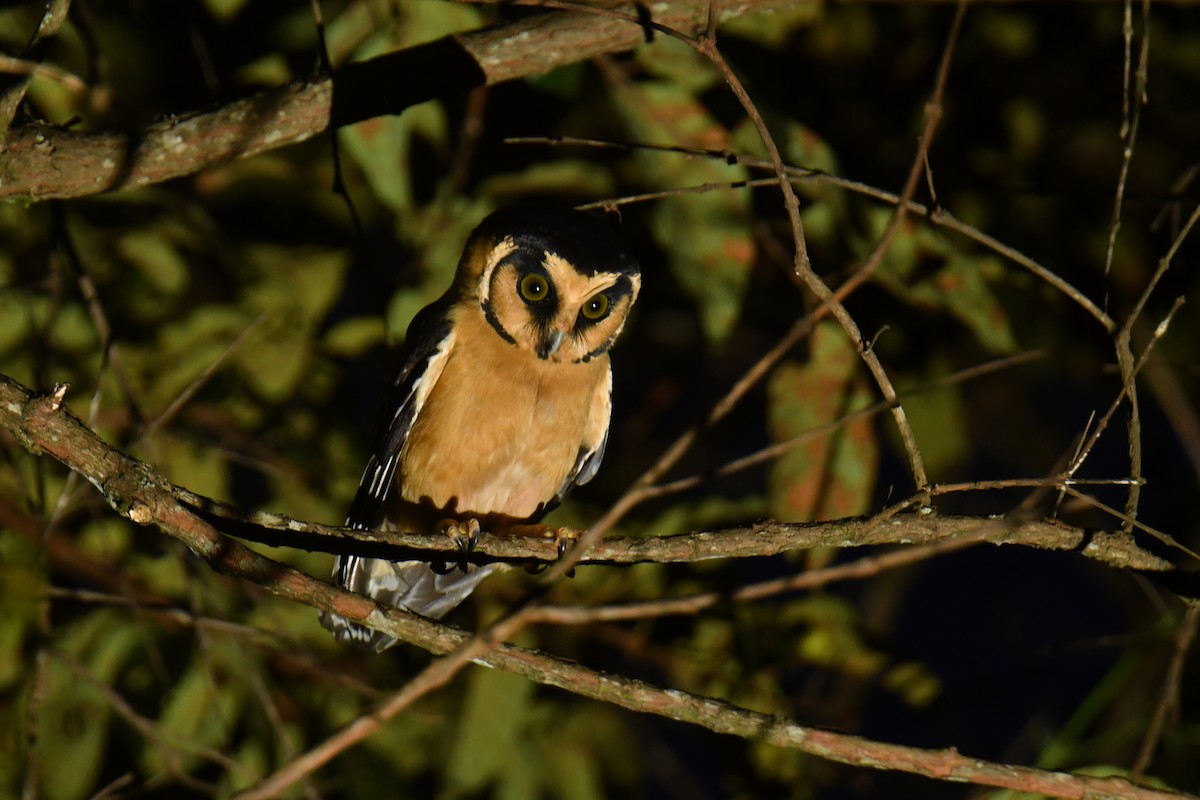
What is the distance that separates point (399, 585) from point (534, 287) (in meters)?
1.24

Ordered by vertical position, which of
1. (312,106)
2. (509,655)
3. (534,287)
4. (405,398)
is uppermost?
(312,106)

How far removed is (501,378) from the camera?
379 centimetres

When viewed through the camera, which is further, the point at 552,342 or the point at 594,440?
the point at 594,440

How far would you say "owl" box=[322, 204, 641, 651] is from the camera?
372 cm

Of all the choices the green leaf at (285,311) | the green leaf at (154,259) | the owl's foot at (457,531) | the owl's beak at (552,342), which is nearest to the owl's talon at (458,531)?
the owl's foot at (457,531)

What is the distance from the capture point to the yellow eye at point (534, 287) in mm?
3727

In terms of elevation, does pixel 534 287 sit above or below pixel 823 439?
above

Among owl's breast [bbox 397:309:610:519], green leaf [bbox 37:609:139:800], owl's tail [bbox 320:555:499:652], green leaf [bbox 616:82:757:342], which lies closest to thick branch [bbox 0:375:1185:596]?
green leaf [bbox 616:82:757:342]

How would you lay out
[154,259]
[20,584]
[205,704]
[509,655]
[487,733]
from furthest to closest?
1. [154,259]
2. [487,733]
3. [205,704]
4. [509,655]
5. [20,584]

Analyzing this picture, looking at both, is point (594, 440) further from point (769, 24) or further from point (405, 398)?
point (769, 24)

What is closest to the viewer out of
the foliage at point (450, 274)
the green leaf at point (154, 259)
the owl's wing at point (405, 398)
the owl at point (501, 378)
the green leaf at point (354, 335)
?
the foliage at point (450, 274)

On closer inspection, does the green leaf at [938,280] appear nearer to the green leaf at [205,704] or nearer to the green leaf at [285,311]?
the green leaf at [285,311]

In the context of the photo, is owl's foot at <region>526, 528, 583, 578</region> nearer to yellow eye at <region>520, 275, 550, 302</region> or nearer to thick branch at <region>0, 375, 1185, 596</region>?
thick branch at <region>0, 375, 1185, 596</region>

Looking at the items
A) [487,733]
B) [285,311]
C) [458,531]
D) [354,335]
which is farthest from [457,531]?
[285,311]
